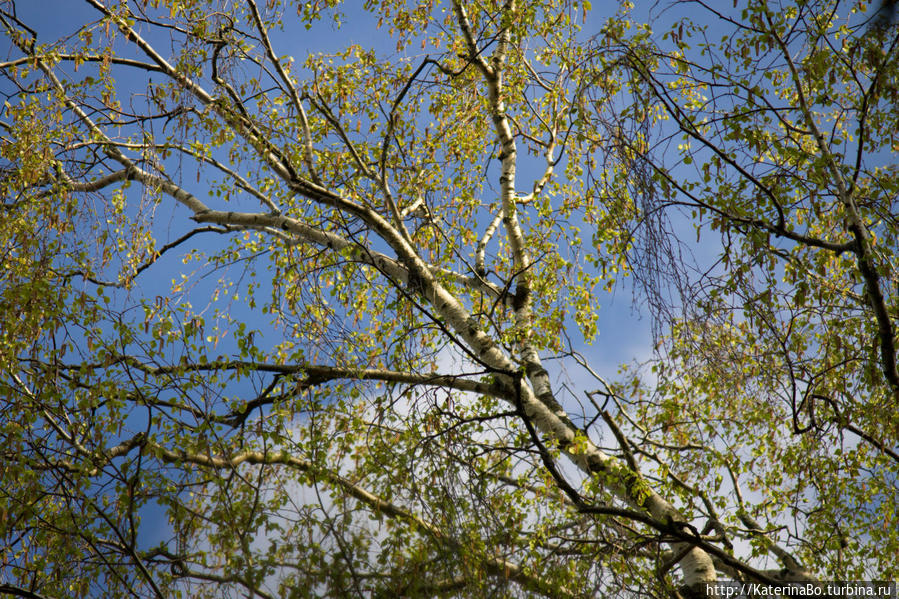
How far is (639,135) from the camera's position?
4.43m

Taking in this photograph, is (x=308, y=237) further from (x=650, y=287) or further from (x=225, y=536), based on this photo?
(x=650, y=287)

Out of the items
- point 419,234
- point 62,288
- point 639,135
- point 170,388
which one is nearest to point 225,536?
point 170,388

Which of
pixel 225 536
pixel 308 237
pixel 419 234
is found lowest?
pixel 225 536

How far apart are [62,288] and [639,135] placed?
14.4ft

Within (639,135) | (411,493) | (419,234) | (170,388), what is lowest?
(411,493)

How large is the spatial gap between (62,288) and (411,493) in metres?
3.14

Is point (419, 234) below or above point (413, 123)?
below

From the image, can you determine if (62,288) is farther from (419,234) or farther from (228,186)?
(419,234)

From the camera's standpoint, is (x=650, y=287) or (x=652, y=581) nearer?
(x=650, y=287)

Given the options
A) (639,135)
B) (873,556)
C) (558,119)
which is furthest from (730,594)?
(558,119)

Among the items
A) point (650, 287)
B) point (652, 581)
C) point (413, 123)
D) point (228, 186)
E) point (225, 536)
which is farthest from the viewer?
point (413, 123)

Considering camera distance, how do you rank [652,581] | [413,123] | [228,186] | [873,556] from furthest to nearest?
[413,123], [228,186], [873,556], [652,581]

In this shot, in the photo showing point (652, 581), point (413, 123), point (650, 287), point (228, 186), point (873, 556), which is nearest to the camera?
point (650, 287)

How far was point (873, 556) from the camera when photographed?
22.4ft
